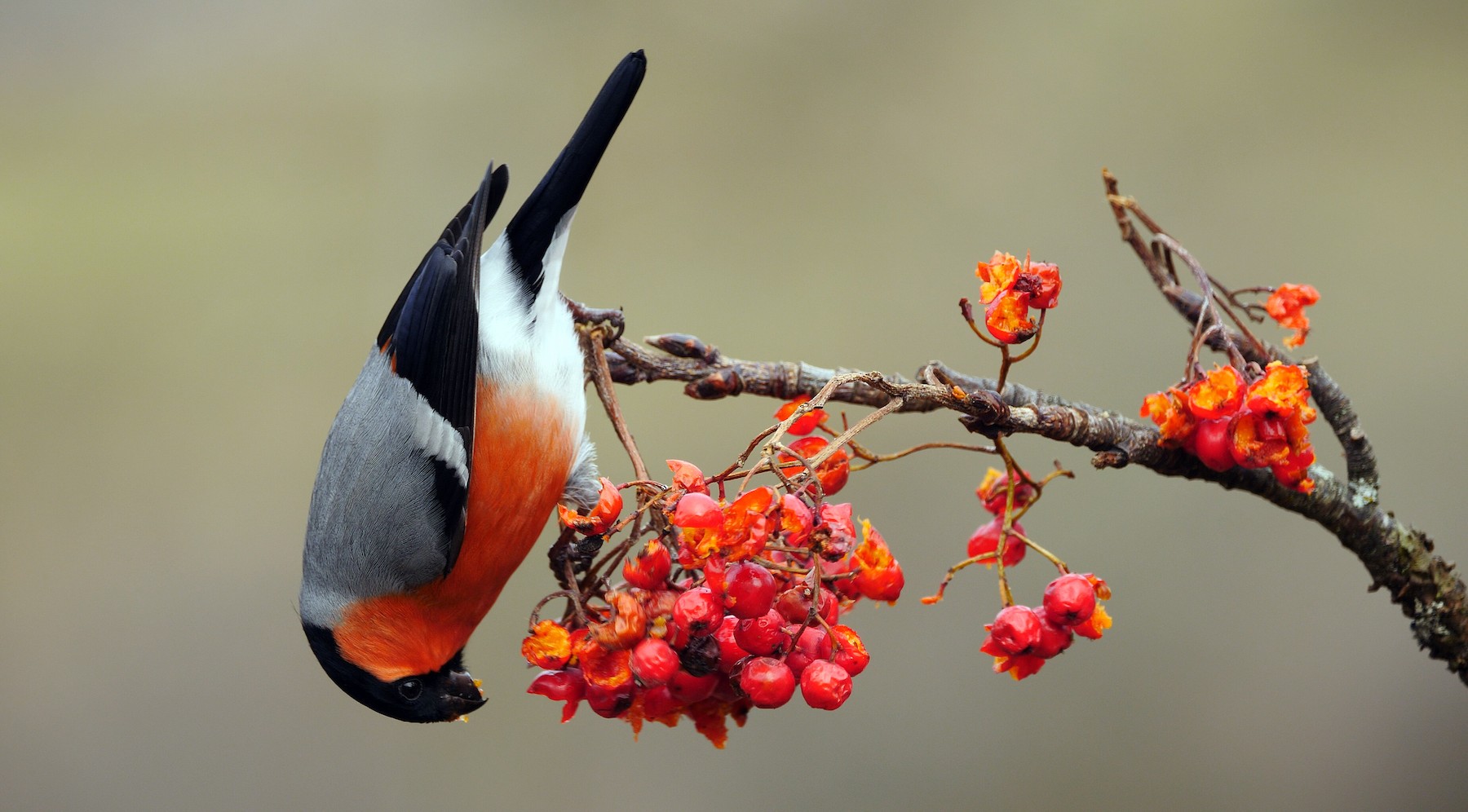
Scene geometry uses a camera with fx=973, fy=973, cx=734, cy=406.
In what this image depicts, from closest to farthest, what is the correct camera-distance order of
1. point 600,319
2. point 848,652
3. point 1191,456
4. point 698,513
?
point 698,513 → point 848,652 → point 1191,456 → point 600,319

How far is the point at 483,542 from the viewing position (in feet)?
3.69

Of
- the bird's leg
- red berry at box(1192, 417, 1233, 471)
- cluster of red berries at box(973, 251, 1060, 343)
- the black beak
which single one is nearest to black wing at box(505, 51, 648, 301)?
the bird's leg

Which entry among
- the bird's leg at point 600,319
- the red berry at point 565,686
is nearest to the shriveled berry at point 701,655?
the red berry at point 565,686

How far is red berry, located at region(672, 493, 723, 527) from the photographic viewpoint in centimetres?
57

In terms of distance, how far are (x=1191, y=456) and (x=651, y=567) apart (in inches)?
18.0

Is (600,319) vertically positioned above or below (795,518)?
above

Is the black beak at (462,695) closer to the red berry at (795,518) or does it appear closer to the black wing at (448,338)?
the black wing at (448,338)

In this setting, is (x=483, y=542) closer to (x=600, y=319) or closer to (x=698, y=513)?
(x=600, y=319)

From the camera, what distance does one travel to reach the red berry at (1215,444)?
2.37 ft

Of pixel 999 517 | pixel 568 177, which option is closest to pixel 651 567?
pixel 999 517

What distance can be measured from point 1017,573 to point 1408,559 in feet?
4.33

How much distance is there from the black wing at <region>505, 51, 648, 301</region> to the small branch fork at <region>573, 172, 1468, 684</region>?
312 mm

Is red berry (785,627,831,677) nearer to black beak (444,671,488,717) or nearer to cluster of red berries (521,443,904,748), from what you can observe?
cluster of red berries (521,443,904,748)

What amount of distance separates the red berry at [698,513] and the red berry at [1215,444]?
0.40 m
